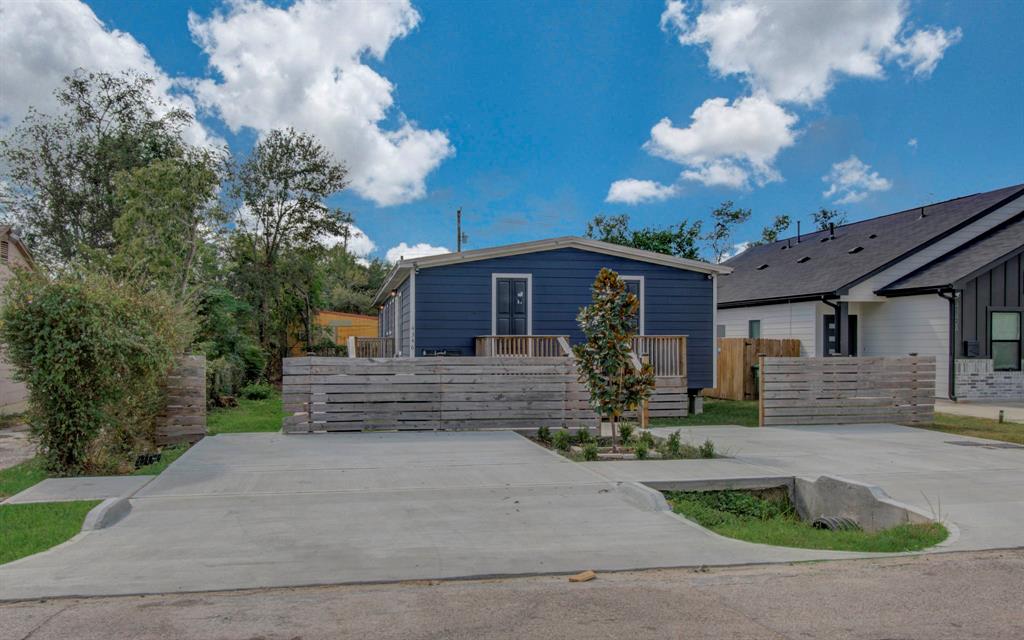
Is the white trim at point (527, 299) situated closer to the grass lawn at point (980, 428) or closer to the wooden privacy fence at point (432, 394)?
the wooden privacy fence at point (432, 394)

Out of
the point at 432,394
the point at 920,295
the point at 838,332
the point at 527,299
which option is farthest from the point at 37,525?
the point at 920,295

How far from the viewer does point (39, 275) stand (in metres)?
7.65

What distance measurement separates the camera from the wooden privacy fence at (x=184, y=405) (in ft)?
32.0

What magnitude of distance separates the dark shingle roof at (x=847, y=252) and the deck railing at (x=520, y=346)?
9.00m

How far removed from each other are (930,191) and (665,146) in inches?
601

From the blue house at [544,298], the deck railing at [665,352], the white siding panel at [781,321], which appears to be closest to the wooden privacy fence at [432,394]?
the blue house at [544,298]

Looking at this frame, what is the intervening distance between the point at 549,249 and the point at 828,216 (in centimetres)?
3246

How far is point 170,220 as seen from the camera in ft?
58.9

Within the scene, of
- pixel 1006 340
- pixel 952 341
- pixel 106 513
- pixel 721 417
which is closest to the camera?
pixel 106 513

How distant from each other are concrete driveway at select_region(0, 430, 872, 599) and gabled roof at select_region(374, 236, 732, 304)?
6127mm

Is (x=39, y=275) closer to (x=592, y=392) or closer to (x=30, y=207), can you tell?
(x=592, y=392)

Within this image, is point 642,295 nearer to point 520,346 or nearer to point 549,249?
point 549,249

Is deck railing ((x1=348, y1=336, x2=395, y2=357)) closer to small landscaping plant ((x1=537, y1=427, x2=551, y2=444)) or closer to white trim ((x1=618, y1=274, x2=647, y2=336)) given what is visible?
white trim ((x1=618, y1=274, x2=647, y2=336))

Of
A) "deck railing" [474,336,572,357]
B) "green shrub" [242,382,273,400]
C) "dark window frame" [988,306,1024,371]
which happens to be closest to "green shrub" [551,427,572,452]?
"deck railing" [474,336,572,357]
